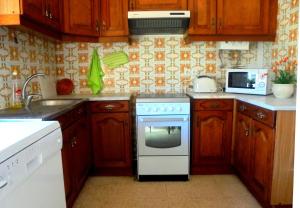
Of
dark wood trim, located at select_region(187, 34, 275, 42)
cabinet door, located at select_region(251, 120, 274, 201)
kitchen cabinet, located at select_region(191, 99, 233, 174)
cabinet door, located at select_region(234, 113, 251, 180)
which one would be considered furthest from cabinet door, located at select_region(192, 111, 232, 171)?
dark wood trim, located at select_region(187, 34, 275, 42)

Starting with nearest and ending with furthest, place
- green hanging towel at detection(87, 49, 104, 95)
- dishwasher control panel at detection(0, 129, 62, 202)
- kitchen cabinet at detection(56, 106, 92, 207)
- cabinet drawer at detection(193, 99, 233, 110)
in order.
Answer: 1. dishwasher control panel at detection(0, 129, 62, 202)
2. kitchen cabinet at detection(56, 106, 92, 207)
3. cabinet drawer at detection(193, 99, 233, 110)
4. green hanging towel at detection(87, 49, 104, 95)

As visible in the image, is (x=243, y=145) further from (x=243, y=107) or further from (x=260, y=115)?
(x=260, y=115)

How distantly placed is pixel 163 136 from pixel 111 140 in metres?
0.52

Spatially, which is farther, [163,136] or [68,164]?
[163,136]

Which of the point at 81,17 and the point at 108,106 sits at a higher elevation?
the point at 81,17

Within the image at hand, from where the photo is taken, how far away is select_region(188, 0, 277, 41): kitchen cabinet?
2.62 metres

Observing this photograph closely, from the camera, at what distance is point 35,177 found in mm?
1044

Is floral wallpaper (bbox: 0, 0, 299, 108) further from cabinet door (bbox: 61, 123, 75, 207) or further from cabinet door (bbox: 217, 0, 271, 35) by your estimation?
cabinet door (bbox: 61, 123, 75, 207)

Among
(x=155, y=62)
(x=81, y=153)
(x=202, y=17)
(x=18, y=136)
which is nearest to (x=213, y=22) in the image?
(x=202, y=17)

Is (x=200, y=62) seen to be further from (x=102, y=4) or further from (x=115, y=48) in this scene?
(x=102, y=4)

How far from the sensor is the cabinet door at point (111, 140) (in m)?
2.56

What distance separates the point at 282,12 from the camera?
254 cm

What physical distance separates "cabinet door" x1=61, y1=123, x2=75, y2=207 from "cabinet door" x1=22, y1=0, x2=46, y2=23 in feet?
2.68

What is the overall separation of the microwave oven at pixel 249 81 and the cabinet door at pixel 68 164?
1647 mm
